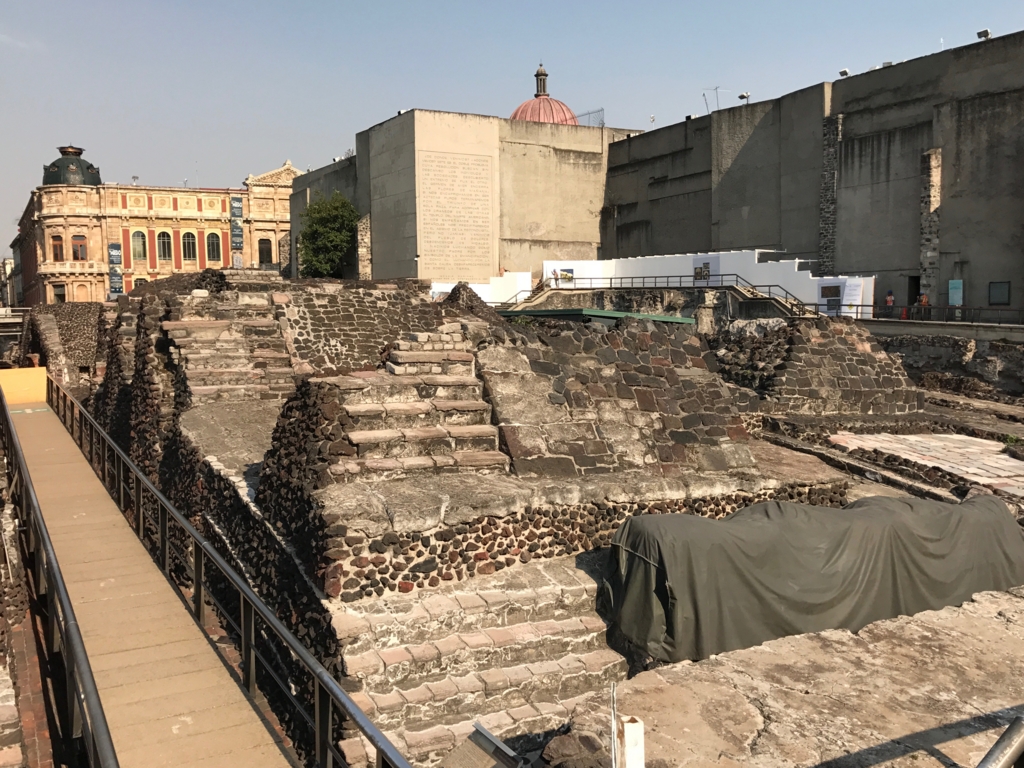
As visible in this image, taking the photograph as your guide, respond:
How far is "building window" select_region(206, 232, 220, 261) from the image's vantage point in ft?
185

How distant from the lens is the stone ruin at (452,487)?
5.92 meters

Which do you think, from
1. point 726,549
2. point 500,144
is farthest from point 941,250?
point 726,549

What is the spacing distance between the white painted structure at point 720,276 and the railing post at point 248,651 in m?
22.1

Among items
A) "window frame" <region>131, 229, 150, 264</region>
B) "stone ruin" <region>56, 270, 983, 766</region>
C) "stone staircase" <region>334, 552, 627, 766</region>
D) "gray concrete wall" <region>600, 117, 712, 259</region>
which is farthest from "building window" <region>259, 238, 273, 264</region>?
"stone staircase" <region>334, 552, 627, 766</region>

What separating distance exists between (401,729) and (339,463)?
2193 mm

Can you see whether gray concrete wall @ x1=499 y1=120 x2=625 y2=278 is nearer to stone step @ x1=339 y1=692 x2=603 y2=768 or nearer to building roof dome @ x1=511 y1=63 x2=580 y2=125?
building roof dome @ x1=511 y1=63 x2=580 y2=125

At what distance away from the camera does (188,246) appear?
182 ft

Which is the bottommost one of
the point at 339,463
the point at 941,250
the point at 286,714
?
the point at 286,714

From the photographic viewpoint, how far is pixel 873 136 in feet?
88.9

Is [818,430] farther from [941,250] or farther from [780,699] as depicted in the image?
[941,250]

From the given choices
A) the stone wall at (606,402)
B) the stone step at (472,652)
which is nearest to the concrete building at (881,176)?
the stone wall at (606,402)

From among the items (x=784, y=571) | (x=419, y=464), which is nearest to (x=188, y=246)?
(x=419, y=464)

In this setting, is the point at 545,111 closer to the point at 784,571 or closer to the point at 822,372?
the point at 822,372

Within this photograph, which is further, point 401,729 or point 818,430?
point 818,430
